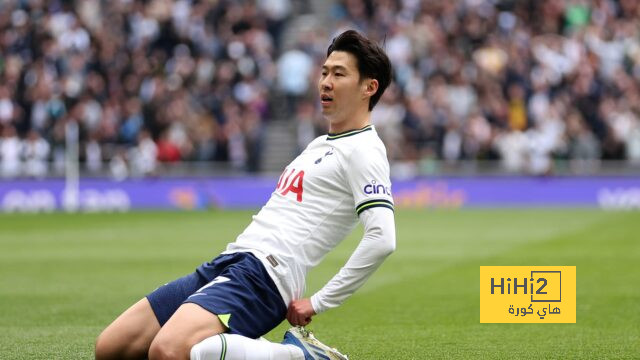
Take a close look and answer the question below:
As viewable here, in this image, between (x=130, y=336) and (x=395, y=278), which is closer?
(x=130, y=336)

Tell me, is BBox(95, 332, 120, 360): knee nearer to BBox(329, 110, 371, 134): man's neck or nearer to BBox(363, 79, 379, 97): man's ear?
BBox(329, 110, 371, 134): man's neck

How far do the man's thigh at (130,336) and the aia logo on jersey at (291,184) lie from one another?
1.08 m

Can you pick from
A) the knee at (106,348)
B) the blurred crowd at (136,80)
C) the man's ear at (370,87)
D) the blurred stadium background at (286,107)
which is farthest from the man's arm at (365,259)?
the blurred crowd at (136,80)

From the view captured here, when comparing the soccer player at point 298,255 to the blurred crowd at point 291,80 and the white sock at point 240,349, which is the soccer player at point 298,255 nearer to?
the white sock at point 240,349

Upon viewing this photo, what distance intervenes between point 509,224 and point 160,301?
17131 mm

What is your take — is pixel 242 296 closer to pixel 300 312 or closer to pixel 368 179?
pixel 300 312

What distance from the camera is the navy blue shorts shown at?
668cm

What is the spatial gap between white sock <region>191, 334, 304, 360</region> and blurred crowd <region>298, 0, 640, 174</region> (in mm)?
23330

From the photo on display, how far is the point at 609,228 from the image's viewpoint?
72.8ft

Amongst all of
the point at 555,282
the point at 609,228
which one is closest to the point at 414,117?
the point at 609,228

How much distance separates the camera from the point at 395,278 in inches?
567
